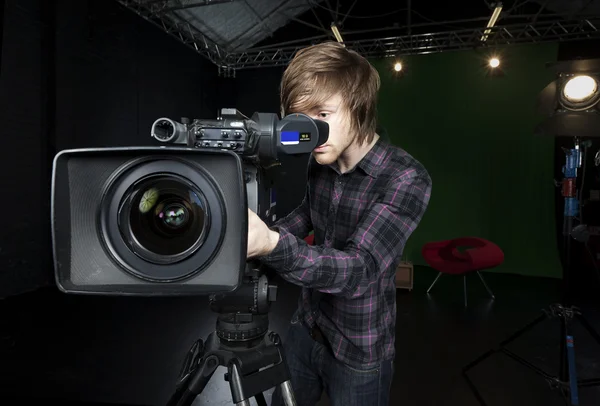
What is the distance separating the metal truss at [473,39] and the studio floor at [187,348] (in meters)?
2.77

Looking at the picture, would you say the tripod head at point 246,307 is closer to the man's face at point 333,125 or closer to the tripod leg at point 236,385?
the tripod leg at point 236,385

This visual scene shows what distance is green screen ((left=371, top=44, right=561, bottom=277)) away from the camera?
176 inches

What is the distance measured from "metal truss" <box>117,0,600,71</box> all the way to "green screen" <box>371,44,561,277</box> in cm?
22

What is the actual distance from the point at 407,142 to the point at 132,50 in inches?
138

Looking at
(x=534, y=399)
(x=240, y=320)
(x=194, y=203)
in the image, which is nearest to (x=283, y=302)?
(x=534, y=399)

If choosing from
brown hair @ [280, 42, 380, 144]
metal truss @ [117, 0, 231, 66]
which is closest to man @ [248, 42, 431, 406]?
brown hair @ [280, 42, 380, 144]

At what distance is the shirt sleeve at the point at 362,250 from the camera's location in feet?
1.85

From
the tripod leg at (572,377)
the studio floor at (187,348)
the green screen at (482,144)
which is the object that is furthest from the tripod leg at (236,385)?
the green screen at (482,144)

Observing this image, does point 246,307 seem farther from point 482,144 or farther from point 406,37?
point 482,144

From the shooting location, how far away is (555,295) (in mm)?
3688

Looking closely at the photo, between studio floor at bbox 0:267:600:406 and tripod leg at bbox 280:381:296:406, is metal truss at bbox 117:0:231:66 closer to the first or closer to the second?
studio floor at bbox 0:267:600:406

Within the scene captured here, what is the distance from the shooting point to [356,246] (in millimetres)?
636

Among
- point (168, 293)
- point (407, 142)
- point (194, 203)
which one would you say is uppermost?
point (407, 142)

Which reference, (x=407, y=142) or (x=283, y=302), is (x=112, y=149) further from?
(x=407, y=142)
